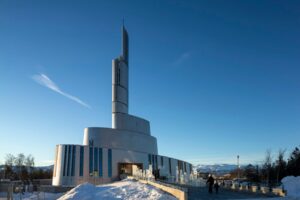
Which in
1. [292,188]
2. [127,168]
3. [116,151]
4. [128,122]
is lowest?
[292,188]

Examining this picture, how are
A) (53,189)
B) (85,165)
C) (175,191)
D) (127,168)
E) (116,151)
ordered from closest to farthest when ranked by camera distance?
(175,191)
(53,189)
(85,165)
(116,151)
(127,168)

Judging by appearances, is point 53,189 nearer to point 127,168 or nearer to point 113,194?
point 127,168

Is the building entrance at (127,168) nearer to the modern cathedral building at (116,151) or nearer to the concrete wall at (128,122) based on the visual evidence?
the modern cathedral building at (116,151)

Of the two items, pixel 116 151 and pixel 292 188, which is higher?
pixel 116 151

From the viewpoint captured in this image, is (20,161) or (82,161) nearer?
(82,161)

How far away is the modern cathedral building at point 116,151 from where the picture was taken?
169 feet

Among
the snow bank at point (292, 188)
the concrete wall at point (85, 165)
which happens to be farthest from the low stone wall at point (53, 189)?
the snow bank at point (292, 188)

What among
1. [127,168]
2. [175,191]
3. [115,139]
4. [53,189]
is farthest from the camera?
[115,139]

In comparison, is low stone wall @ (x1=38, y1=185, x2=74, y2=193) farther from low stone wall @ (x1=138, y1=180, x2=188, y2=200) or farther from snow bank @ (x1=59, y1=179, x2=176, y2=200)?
low stone wall @ (x1=138, y1=180, x2=188, y2=200)

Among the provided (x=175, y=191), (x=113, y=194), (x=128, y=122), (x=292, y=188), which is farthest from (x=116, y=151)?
(x=175, y=191)

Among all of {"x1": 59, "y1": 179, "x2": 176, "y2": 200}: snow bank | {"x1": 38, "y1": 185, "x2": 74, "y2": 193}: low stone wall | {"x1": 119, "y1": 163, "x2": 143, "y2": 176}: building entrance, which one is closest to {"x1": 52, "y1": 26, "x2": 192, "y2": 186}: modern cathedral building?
{"x1": 119, "y1": 163, "x2": 143, "y2": 176}: building entrance

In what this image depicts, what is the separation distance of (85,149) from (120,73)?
1822 centimetres

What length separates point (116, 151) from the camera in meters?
56.6

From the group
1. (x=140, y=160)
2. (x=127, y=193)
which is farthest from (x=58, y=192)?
(x=127, y=193)
